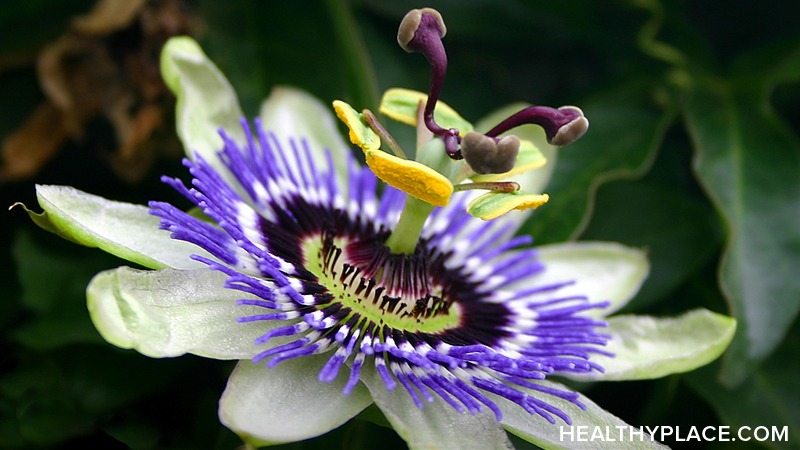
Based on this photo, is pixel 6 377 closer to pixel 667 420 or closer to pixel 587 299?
pixel 587 299

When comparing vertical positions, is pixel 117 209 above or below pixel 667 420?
above

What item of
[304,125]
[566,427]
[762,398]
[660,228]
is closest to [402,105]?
[304,125]

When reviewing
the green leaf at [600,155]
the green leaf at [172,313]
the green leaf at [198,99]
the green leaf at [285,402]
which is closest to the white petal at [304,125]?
the green leaf at [198,99]

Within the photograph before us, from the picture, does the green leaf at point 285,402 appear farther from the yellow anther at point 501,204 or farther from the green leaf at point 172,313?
the yellow anther at point 501,204

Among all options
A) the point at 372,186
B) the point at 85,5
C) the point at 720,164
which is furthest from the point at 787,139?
the point at 85,5

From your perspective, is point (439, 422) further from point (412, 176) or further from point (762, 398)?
point (762, 398)

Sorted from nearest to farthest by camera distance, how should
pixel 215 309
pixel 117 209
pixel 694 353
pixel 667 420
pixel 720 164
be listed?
1. pixel 215 309
2. pixel 117 209
3. pixel 694 353
4. pixel 667 420
5. pixel 720 164
